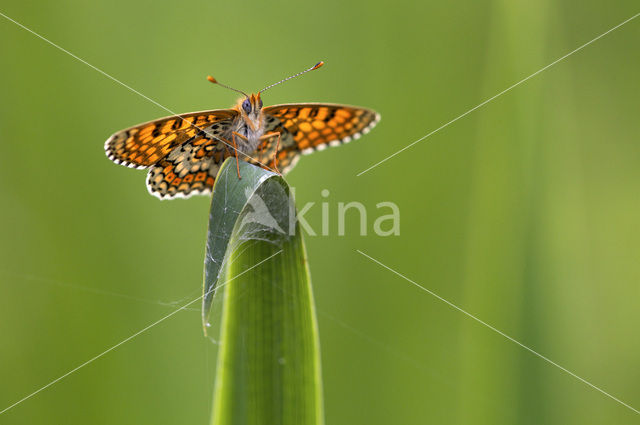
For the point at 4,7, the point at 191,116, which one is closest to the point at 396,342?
the point at 191,116

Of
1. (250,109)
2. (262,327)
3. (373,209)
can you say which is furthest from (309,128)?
(262,327)

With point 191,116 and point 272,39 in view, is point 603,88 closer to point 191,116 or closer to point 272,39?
point 272,39

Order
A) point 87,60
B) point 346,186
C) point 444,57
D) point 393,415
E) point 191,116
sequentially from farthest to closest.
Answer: point 444,57
point 346,186
point 87,60
point 393,415
point 191,116

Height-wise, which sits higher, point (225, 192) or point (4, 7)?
point (4, 7)

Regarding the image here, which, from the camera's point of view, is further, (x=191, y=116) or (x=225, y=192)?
(x=191, y=116)

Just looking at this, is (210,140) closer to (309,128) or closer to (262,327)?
(309,128)

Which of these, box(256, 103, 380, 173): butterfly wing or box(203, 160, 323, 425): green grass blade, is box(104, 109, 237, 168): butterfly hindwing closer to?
box(256, 103, 380, 173): butterfly wing

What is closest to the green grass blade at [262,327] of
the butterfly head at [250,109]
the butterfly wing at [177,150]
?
the butterfly wing at [177,150]

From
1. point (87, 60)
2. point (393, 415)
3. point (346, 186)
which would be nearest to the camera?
point (393, 415)
